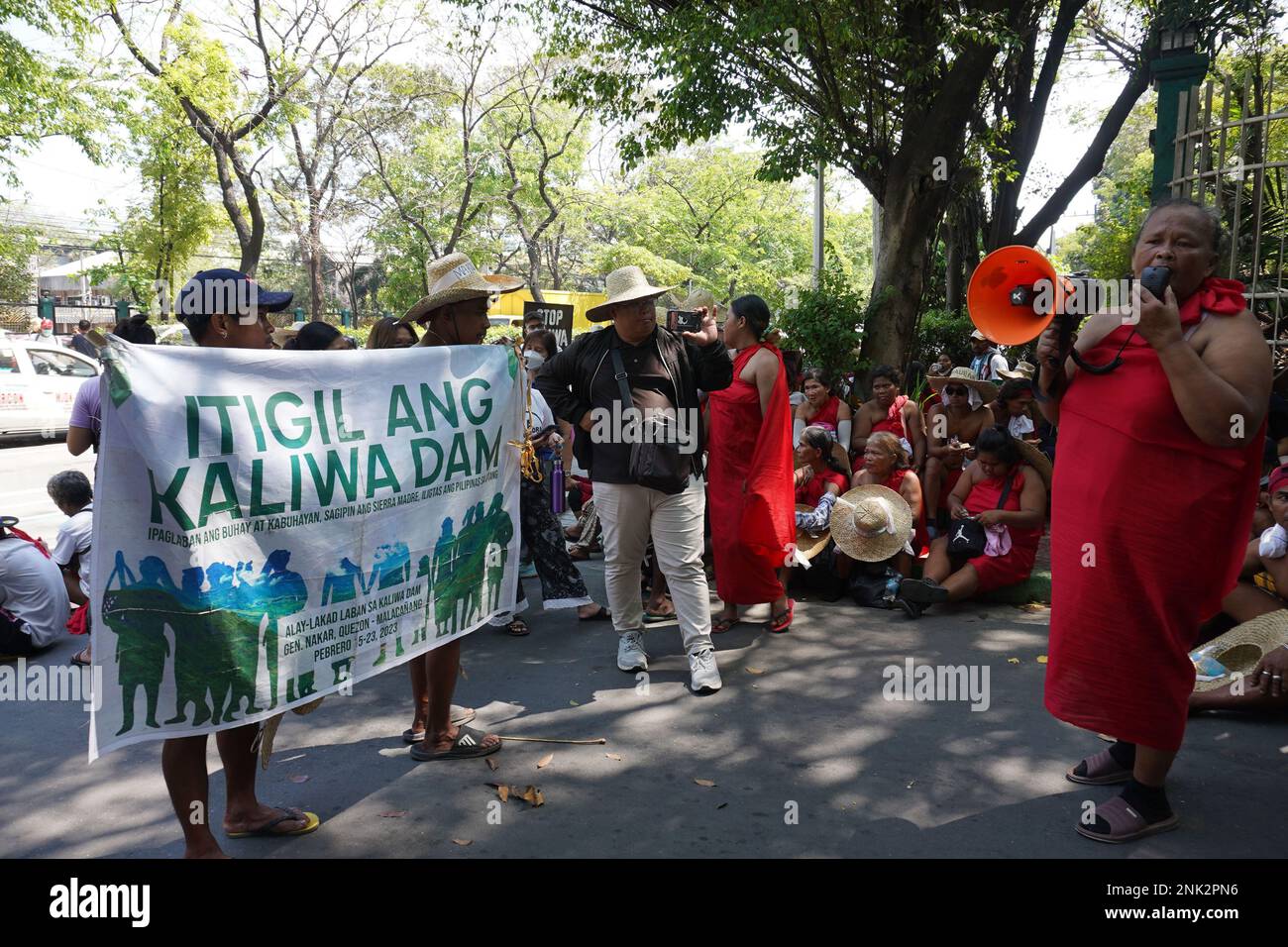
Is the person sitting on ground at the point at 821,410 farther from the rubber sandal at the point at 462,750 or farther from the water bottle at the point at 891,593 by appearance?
the rubber sandal at the point at 462,750

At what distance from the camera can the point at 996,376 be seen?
31.5 feet

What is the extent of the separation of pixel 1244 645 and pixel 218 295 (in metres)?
4.54

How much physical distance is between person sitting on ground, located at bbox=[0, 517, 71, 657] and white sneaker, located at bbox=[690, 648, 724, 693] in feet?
11.9

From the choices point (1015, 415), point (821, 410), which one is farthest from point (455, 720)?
point (1015, 415)

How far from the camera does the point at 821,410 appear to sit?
795 centimetres

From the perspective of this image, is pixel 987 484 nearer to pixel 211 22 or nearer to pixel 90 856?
pixel 90 856

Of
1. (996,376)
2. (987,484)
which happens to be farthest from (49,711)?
(996,376)

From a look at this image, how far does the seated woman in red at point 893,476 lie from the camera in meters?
6.62

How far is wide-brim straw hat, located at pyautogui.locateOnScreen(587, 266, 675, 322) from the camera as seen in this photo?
475cm

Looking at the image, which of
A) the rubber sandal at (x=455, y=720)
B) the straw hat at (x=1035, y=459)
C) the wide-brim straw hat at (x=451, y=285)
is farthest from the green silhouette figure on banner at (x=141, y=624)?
the straw hat at (x=1035, y=459)

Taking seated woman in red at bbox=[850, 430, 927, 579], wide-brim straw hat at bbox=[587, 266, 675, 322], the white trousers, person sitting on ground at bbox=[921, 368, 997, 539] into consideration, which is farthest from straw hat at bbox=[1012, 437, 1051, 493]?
wide-brim straw hat at bbox=[587, 266, 675, 322]

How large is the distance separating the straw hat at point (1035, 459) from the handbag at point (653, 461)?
265 centimetres

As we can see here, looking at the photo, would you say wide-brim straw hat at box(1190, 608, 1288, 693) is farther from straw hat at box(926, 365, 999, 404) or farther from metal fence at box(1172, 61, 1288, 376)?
straw hat at box(926, 365, 999, 404)

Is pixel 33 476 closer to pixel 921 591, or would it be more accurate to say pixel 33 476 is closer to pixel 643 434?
pixel 643 434
